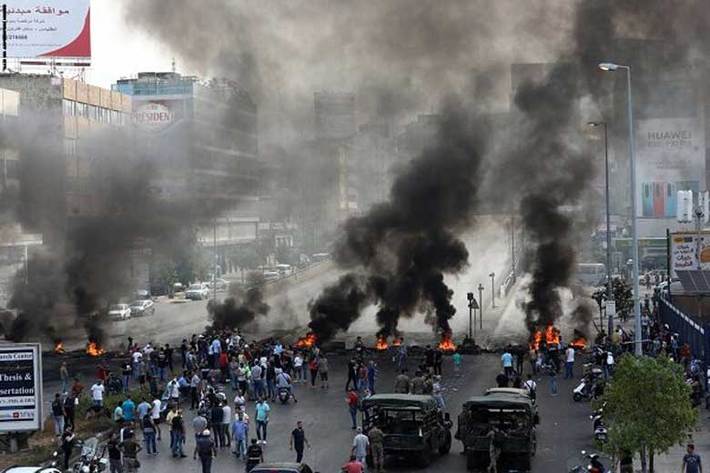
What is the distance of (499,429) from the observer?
Result: 82.7ft

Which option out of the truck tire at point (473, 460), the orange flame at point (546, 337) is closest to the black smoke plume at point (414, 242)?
the orange flame at point (546, 337)

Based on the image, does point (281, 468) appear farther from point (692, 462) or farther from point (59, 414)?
point (59, 414)

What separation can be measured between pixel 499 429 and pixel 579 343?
21.9 meters

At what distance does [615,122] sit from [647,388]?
58306 millimetres

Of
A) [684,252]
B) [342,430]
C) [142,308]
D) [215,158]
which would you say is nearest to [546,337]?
[684,252]

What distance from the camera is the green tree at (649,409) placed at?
21.5 metres

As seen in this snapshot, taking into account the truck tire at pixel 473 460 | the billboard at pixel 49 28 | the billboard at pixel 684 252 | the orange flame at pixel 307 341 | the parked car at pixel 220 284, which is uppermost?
the billboard at pixel 49 28

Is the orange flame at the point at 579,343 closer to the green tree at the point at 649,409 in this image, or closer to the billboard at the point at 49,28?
the green tree at the point at 649,409

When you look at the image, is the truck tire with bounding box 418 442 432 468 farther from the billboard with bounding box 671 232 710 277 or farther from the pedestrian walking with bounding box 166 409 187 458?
the billboard with bounding box 671 232 710 277

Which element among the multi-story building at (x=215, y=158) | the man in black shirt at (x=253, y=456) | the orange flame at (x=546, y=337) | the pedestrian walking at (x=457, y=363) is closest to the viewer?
the man in black shirt at (x=253, y=456)

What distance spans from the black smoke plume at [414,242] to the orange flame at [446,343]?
70.9 inches

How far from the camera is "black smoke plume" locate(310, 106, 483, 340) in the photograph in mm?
52812

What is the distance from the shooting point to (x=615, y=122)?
256 feet

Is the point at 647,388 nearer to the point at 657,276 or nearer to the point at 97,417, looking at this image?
the point at 97,417
